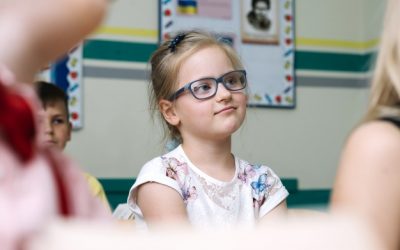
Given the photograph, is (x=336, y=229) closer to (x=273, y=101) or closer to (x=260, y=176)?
(x=260, y=176)

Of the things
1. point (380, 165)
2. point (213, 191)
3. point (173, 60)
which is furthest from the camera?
point (173, 60)

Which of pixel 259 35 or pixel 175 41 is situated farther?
pixel 259 35

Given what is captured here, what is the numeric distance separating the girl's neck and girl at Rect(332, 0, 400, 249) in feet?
2.83

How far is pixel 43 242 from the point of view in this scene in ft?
1.03

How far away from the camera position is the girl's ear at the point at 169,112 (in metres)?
1.92

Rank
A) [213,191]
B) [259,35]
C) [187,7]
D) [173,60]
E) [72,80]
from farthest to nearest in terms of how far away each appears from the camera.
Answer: [259,35], [187,7], [72,80], [173,60], [213,191]

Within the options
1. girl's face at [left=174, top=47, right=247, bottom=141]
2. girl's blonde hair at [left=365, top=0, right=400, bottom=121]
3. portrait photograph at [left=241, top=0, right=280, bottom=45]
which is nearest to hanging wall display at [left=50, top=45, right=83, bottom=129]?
portrait photograph at [left=241, top=0, right=280, bottom=45]

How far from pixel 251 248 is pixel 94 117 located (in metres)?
2.85

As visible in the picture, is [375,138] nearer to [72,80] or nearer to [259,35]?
[72,80]

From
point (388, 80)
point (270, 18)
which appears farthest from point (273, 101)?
point (388, 80)

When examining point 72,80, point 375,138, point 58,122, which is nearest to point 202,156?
point 58,122

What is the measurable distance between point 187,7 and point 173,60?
4.91 feet

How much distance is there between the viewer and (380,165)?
35.6 inches

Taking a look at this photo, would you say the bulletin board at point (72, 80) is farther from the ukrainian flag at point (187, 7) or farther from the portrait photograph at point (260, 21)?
the portrait photograph at point (260, 21)
